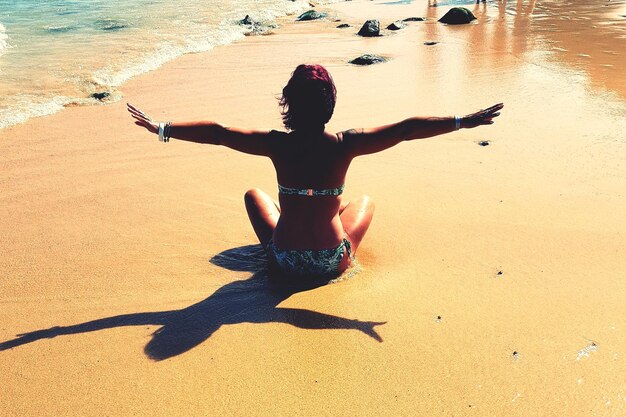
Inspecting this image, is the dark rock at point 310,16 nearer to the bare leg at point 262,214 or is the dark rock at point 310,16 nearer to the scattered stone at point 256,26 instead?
the scattered stone at point 256,26

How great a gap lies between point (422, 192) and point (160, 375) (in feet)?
9.46

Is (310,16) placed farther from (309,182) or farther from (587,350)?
(587,350)

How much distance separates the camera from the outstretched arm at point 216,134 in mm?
3191

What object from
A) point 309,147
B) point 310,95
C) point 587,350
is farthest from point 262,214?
point 587,350

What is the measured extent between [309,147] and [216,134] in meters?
0.52

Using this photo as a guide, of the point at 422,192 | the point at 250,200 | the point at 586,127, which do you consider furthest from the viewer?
the point at 586,127

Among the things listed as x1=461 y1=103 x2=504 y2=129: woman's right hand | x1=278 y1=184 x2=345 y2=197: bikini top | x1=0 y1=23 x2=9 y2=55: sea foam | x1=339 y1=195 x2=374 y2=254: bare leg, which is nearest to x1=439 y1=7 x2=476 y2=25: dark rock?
x1=0 y1=23 x2=9 y2=55: sea foam

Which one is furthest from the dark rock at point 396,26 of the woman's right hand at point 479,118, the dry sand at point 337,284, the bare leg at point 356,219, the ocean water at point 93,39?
the woman's right hand at point 479,118

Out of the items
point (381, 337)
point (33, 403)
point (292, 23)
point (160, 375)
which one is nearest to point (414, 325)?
point (381, 337)

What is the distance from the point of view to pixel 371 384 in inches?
107

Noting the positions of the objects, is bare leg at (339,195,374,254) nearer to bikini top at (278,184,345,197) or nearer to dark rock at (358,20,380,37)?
bikini top at (278,184,345,197)

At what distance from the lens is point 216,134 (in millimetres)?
3201

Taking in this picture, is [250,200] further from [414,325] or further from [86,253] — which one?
[414,325]

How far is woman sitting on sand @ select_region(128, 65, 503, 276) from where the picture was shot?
10.3 feet
